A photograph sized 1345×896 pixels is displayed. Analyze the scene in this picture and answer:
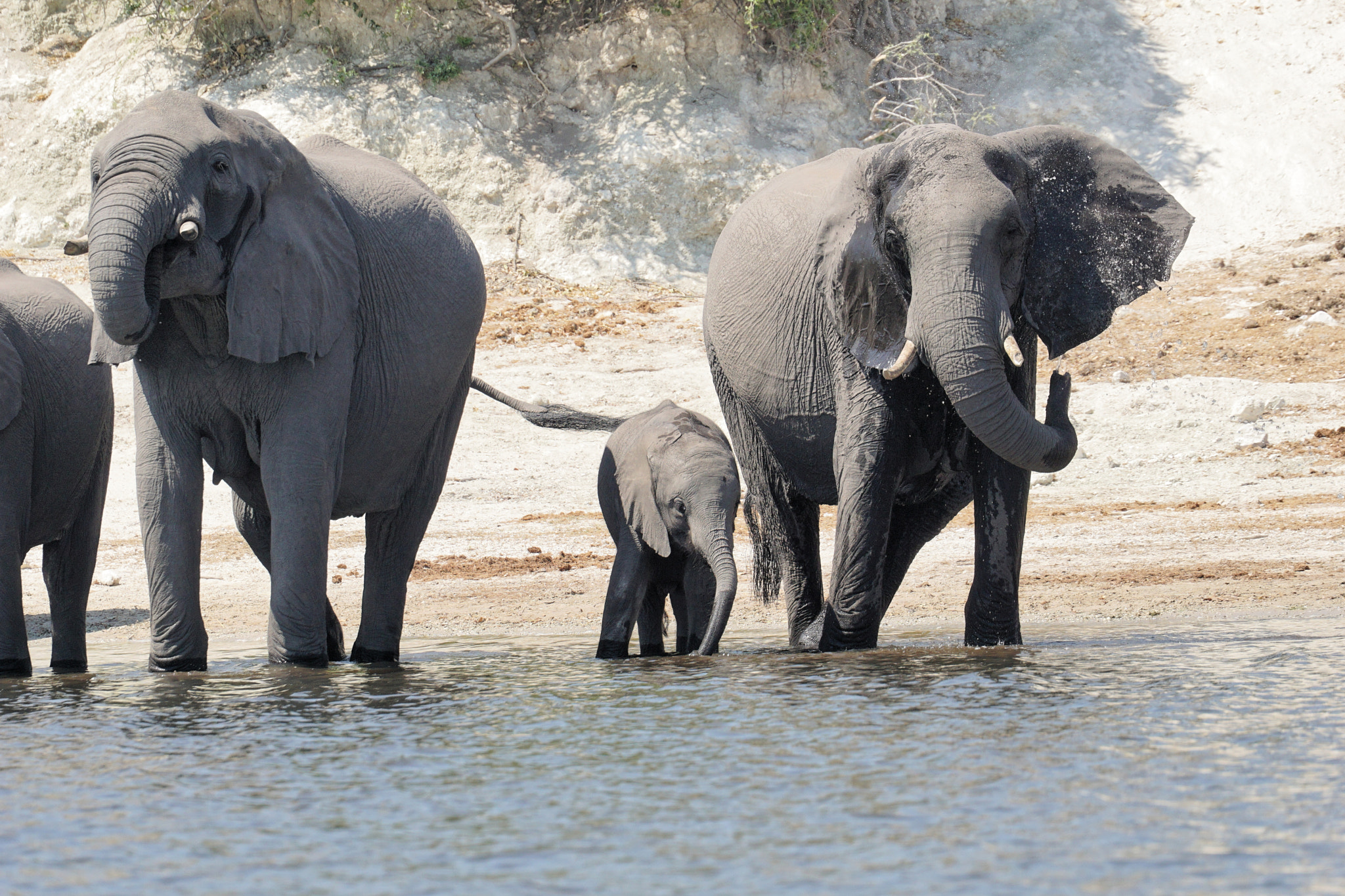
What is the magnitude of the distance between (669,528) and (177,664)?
96.9 inches

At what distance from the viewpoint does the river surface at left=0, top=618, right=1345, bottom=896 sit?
156 inches

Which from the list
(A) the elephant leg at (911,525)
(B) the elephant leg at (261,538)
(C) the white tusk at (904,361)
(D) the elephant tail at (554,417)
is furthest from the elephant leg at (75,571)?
(C) the white tusk at (904,361)

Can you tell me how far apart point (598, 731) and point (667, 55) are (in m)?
17.2

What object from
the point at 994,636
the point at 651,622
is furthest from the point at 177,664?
the point at 994,636

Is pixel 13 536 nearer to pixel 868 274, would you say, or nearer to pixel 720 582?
pixel 720 582

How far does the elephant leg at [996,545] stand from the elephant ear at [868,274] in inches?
26.0

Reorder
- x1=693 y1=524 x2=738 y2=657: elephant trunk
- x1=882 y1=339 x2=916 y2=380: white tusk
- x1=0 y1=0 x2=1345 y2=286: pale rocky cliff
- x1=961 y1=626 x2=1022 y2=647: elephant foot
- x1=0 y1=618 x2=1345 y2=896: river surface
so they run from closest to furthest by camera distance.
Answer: x1=0 y1=618 x2=1345 y2=896: river surface
x1=882 y1=339 x2=916 y2=380: white tusk
x1=961 y1=626 x2=1022 y2=647: elephant foot
x1=693 y1=524 x2=738 y2=657: elephant trunk
x1=0 y1=0 x2=1345 y2=286: pale rocky cliff

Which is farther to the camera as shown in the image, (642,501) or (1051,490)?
(1051,490)

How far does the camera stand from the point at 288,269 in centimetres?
686

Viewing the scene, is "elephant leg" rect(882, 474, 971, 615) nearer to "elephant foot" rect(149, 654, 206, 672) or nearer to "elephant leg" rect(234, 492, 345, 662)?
"elephant leg" rect(234, 492, 345, 662)

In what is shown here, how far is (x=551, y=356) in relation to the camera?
16.9m

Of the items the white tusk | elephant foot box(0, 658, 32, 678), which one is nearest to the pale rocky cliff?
elephant foot box(0, 658, 32, 678)

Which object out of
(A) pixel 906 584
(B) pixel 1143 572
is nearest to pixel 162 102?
(A) pixel 906 584

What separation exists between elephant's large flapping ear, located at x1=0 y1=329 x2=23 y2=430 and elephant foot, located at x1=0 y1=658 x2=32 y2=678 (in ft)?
3.50
